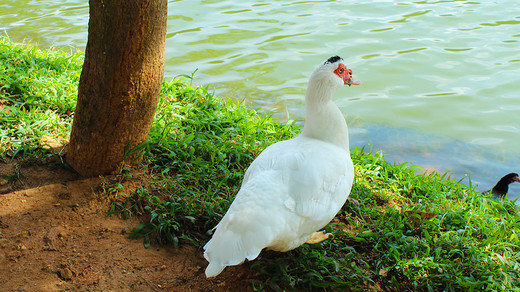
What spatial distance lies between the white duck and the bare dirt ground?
47 cm

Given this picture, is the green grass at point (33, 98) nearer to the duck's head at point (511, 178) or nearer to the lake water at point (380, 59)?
the lake water at point (380, 59)

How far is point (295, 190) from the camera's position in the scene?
9.29 ft

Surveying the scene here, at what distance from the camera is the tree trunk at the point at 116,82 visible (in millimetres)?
3119

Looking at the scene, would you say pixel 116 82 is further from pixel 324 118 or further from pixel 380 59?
pixel 380 59

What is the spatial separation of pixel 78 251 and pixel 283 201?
4.54 feet

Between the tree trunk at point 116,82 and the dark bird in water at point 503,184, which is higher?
the tree trunk at point 116,82

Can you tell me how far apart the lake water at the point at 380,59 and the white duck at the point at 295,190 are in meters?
2.33

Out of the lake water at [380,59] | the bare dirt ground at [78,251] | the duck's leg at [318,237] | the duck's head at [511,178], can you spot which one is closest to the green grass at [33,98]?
the bare dirt ground at [78,251]

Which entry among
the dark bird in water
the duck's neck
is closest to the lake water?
the dark bird in water

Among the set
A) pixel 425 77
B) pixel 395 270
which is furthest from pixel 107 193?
pixel 425 77

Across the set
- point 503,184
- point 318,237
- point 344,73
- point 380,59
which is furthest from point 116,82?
point 380,59

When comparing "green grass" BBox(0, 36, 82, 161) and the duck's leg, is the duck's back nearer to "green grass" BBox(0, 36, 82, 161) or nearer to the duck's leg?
the duck's leg

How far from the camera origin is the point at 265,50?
25.4 ft

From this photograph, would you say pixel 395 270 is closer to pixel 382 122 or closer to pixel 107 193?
pixel 107 193
